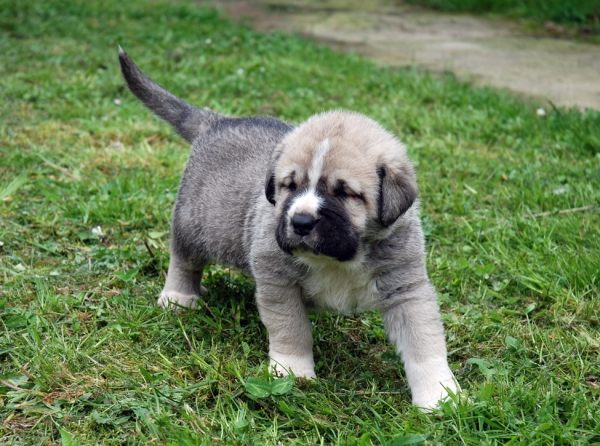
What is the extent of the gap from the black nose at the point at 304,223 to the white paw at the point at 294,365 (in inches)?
27.0

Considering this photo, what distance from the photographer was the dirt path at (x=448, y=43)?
28.3ft

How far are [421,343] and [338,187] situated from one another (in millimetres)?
775

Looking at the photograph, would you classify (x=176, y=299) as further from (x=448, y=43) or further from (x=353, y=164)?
(x=448, y=43)

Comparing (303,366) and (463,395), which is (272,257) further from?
(463,395)

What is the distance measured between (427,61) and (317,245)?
7.21m

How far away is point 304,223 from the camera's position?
305 cm

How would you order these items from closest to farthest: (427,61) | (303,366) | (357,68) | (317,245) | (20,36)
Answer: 1. (317,245)
2. (303,366)
3. (357,68)
4. (427,61)
5. (20,36)

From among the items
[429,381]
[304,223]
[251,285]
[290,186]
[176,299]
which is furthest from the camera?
[251,285]

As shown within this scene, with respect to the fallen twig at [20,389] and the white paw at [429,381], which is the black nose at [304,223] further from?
the fallen twig at [20,389]

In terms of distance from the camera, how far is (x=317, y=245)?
3.09 m

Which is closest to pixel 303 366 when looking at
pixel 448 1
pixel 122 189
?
pixel 122 189

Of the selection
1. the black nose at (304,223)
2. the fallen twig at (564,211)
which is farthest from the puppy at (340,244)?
the fallen twig at (564,211)

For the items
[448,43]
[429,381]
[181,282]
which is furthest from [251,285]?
[448,43]

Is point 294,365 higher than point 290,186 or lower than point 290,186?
lower
